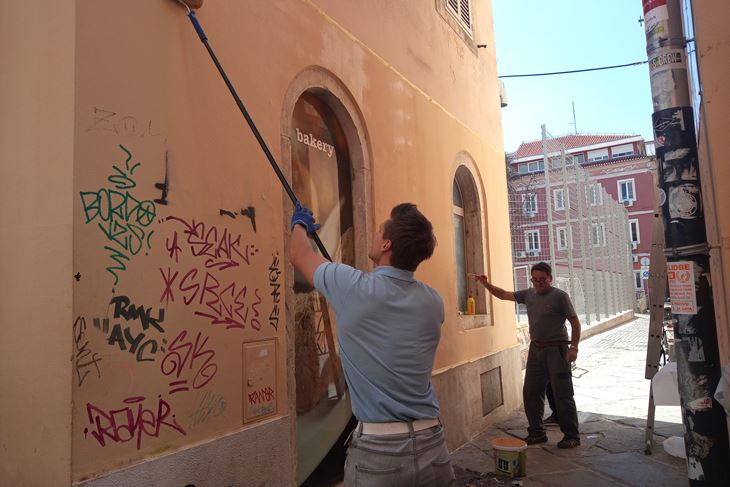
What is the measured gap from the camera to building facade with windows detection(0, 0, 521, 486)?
2600 mm

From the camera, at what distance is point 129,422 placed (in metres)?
2.75

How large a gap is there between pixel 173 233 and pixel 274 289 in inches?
35.9

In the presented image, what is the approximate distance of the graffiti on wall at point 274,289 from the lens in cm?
380

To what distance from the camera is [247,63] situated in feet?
12.4

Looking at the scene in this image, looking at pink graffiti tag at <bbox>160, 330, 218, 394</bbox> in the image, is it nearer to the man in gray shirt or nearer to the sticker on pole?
the sticker on pole

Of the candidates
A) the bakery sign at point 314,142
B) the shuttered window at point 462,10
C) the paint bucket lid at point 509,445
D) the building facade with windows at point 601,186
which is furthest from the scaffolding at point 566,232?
the bakery sign at point 314,142

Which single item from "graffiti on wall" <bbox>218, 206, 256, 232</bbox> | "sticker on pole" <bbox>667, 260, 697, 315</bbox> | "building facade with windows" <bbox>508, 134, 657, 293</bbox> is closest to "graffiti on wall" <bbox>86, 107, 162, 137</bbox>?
"graffiti on wall" <bbox>218, 206, 256, 232</bbox>

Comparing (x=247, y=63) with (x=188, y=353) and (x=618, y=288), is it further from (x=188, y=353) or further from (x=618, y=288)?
(x=618, y=288)

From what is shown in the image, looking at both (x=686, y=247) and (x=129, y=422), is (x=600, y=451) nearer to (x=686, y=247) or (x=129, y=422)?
(x=686, y=247)

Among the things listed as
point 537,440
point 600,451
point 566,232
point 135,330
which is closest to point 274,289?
point 135,330

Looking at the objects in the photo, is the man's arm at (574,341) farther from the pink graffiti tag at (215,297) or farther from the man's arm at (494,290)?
the pink graffiti tag at (215,297)

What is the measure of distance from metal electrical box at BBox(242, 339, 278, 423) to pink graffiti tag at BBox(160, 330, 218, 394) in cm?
29

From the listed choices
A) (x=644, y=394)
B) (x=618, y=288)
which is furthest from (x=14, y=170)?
(x=618, y=288)

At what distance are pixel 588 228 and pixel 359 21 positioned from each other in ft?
49.8
